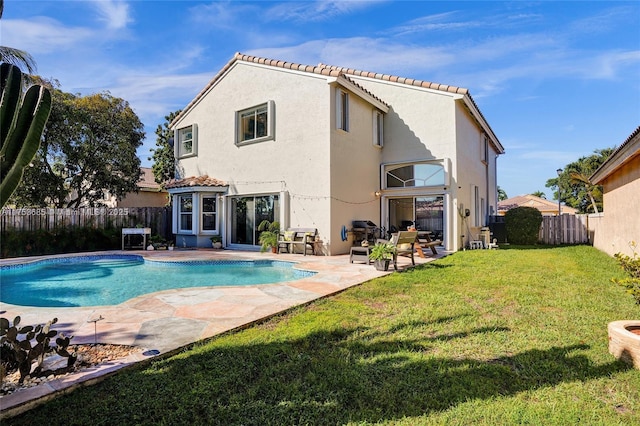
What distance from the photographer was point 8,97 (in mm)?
2932

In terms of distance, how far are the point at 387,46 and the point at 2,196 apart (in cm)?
1438

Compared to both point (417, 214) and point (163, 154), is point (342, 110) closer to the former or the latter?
point (417, 214)

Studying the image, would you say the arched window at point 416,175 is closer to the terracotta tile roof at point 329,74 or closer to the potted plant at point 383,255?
the terracotta tile roof at point 329,74

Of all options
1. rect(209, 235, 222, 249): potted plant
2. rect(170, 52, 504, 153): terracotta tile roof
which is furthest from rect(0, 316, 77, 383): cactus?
rect(209, 235, 222, 249): potted plant

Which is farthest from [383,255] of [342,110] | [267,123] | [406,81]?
[406,81]

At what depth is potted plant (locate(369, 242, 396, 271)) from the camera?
9.38m

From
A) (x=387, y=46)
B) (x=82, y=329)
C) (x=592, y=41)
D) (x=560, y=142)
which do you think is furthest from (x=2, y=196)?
(x=560, y=142)

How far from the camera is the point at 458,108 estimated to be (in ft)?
49.7

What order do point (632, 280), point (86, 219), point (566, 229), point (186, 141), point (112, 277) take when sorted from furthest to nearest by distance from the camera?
point (186, 141) → point (566, 229) → point (86, 219) → point (112, 277) → point (632, 280)

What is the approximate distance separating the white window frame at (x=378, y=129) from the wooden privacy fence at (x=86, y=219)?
475 inches

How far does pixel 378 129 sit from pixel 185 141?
1091 cm

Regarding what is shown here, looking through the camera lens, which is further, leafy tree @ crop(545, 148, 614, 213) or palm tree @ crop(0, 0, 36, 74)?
leafy tree @ crop(545, 148, 614, 213)

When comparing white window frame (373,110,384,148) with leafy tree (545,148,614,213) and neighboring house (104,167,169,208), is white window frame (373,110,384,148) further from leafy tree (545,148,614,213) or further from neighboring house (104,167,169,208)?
leafy tree (545,148,614,213)

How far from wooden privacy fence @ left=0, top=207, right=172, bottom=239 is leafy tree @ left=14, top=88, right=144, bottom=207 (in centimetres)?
344
